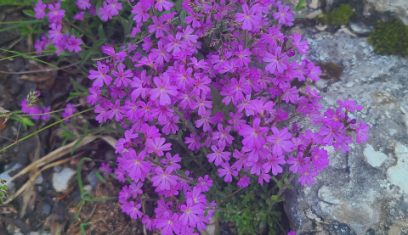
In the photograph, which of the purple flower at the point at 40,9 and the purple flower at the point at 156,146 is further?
the purple flower at the point at 40,9

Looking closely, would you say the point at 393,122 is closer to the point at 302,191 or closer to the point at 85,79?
the point at 302,191

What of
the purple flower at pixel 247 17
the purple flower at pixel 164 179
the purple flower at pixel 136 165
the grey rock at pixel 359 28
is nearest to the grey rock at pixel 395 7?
the grey rock at pixel 359 28

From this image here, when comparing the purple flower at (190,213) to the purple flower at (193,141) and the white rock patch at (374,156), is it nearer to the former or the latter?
the purple flower at (193,141)

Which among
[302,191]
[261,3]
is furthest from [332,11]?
[302,191]

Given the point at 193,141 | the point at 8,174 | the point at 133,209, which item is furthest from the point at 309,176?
the point at 8,174

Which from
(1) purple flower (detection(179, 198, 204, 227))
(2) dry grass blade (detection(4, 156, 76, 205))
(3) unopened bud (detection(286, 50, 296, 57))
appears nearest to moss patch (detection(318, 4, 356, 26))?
(3) unopened bud (detection(286, 50, 296, 57))

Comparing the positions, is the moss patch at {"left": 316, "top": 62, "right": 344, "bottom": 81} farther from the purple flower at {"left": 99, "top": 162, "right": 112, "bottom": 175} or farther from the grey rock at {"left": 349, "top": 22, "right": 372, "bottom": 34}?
the purple flower at {"left": 99, "top": 162, "right": 112, "bottom": 175}
